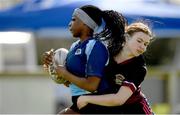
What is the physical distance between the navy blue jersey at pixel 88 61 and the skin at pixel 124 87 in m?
0.06

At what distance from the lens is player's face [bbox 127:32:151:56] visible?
610cm

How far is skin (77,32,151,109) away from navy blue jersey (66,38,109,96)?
6 centimetres

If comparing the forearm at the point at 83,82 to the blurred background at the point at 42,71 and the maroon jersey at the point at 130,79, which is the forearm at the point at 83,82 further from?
the blurred background at the point at 42,71

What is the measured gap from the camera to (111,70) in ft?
19.9

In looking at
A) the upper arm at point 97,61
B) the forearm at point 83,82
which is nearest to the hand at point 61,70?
the forearm at point 83,82

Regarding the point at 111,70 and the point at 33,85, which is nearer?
the point at 111,70

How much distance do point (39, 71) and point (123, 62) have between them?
556cm

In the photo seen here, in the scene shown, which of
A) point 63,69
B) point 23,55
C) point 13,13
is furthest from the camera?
point 23,55

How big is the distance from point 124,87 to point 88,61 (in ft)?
0.99

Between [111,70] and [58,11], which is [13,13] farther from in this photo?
[111,70]

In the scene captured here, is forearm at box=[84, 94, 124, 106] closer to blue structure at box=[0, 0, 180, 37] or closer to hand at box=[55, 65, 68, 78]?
hand at box=[55, 65, 68, 78]

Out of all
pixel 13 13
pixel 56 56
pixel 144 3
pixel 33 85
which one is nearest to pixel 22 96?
pixel 33 85

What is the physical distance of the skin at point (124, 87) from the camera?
5988 millimetres

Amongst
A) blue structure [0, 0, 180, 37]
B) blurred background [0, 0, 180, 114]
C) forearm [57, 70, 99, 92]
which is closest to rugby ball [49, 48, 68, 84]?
forearm [57, 70, 99, 92]
